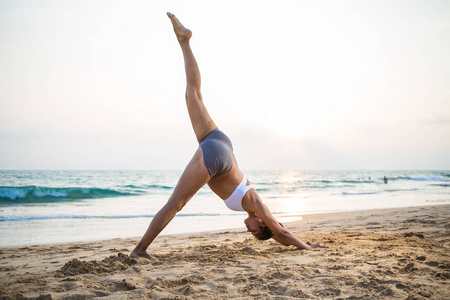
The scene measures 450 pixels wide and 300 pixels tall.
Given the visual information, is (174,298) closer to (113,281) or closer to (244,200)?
(113,281)

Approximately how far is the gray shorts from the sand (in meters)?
1.06

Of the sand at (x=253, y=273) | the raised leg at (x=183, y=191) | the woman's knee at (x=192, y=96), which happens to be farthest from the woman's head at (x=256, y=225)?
the woman's knee at (x=192, y=96)

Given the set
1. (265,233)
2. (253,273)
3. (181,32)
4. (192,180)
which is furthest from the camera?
(265,233)

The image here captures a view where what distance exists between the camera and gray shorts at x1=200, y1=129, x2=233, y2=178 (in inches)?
153

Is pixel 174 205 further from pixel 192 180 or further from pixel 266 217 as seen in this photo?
pixel 266 217

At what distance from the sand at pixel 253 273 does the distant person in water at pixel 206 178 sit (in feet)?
0.90

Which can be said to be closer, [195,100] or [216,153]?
[216,153]

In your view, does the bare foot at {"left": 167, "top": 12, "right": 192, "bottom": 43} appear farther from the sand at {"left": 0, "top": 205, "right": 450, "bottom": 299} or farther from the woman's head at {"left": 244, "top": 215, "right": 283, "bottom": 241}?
the sand at {"left": 0, "top": 205, "right": 450, "bottom": 299}

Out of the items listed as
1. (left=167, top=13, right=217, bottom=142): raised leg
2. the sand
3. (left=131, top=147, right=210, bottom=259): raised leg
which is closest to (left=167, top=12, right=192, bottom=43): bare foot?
(left=167, top=13, right=217, bottom=142): raised leg

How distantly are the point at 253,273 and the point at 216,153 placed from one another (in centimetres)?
135

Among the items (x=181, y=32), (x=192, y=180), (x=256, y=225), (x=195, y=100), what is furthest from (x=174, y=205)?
(x=181, y=32)

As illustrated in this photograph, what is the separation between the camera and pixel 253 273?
11.1 feet

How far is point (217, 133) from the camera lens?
Answer: 13.8ft

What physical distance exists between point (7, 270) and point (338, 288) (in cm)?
369
